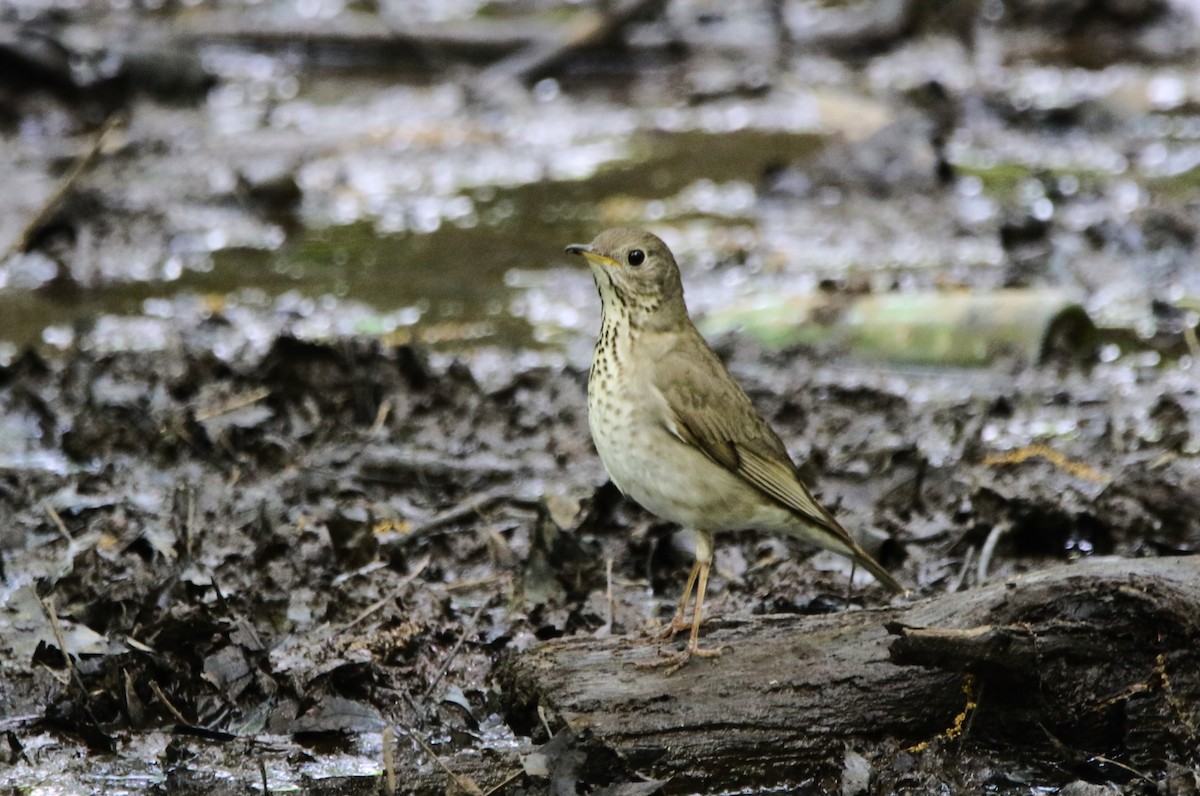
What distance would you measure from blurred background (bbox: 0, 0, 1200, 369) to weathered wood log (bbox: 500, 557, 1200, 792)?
4.35 m

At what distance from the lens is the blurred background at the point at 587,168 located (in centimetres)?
984

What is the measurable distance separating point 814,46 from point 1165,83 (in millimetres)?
3877

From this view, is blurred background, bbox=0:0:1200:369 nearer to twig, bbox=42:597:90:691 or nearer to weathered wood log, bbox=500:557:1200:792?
twig, bbox=42:597:90:691

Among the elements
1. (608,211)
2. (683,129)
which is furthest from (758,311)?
(683,129)

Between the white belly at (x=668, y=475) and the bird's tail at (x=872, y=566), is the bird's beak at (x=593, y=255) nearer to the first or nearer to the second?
the white belly at (x=668, y=475)

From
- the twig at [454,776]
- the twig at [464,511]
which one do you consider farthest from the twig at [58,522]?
the twig at [454,776]

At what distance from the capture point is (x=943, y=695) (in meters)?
4.75

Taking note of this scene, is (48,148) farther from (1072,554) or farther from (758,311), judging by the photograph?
(1072,554)

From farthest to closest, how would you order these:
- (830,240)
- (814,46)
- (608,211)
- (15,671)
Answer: (814,46) → (608,211) → (830,240) → (15,671)

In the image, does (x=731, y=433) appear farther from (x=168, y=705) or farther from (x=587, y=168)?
(x=587, y=168)

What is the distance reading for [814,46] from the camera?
1866 cm

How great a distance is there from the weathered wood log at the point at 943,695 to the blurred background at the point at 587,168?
14.3ft

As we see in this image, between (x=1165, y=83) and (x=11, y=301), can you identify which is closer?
(x=11, y=301)

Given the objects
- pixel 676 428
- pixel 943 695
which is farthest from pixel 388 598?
pixel 943 695
